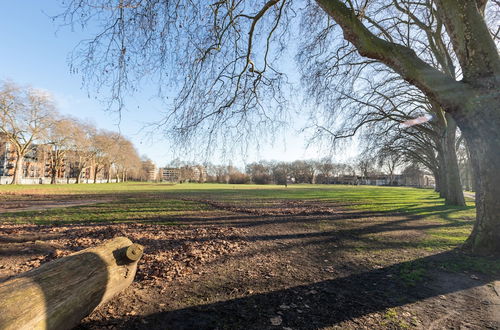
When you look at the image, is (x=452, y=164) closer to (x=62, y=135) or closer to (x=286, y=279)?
(x=286, y=279)

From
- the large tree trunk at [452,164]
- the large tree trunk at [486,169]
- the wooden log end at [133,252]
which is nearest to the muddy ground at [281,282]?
the wooden log end at [133,252]

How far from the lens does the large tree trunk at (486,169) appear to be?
15.4 feet

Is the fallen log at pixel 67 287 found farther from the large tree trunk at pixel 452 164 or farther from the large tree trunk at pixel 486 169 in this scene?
the large tree trunk at pixel 452 164

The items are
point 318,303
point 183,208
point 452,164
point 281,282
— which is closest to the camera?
point 318,303

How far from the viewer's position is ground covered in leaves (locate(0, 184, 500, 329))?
2.96 m

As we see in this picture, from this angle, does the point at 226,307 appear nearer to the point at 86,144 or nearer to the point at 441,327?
the point at 441,327

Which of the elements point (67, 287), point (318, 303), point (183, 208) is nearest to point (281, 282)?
point (318, 303)

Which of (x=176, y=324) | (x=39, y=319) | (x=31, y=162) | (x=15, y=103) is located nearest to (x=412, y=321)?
(x=176, y=324)

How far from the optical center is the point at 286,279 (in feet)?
13.8

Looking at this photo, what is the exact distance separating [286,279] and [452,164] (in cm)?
1639

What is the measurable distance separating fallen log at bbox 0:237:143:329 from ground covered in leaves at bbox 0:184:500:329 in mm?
353

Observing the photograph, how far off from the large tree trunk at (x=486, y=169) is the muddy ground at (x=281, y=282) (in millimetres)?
804

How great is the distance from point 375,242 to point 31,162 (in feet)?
301

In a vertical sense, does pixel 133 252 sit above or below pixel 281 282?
above
